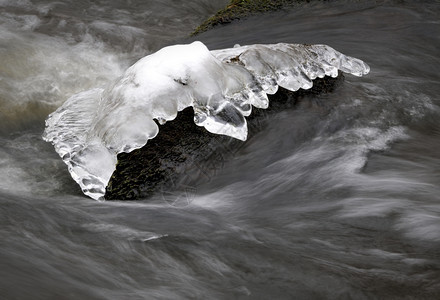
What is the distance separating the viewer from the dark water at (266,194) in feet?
9.51

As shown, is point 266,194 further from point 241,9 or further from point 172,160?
point 241,9

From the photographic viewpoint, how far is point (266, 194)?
4.13 meters

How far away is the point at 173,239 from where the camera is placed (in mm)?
3400

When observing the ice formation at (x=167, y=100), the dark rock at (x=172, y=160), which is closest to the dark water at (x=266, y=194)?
the dark rock at (x=172, y=160)

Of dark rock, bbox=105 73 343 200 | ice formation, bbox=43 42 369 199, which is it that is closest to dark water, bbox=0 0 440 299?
dark rock, bbox=105 73 343 200

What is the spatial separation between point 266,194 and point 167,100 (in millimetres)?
873

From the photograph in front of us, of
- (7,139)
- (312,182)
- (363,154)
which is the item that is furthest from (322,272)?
(7,139)

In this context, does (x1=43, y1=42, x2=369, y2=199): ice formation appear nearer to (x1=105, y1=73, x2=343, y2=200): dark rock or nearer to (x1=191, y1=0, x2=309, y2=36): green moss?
(x1=105, y1=73, x2=343, y2=200): dark rock

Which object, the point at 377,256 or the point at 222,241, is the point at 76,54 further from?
the point at 377,256

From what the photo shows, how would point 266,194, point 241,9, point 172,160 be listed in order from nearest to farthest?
point 266,194
point 172,160
point 241,9

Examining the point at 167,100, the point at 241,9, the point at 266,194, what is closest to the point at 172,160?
the point at 167,100

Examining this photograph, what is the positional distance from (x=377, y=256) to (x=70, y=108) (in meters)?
2.79

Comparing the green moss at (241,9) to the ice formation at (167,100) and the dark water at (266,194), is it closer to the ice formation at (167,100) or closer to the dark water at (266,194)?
the dark water at (266,194)

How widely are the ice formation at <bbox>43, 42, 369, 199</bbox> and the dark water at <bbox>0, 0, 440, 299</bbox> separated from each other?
21cm
